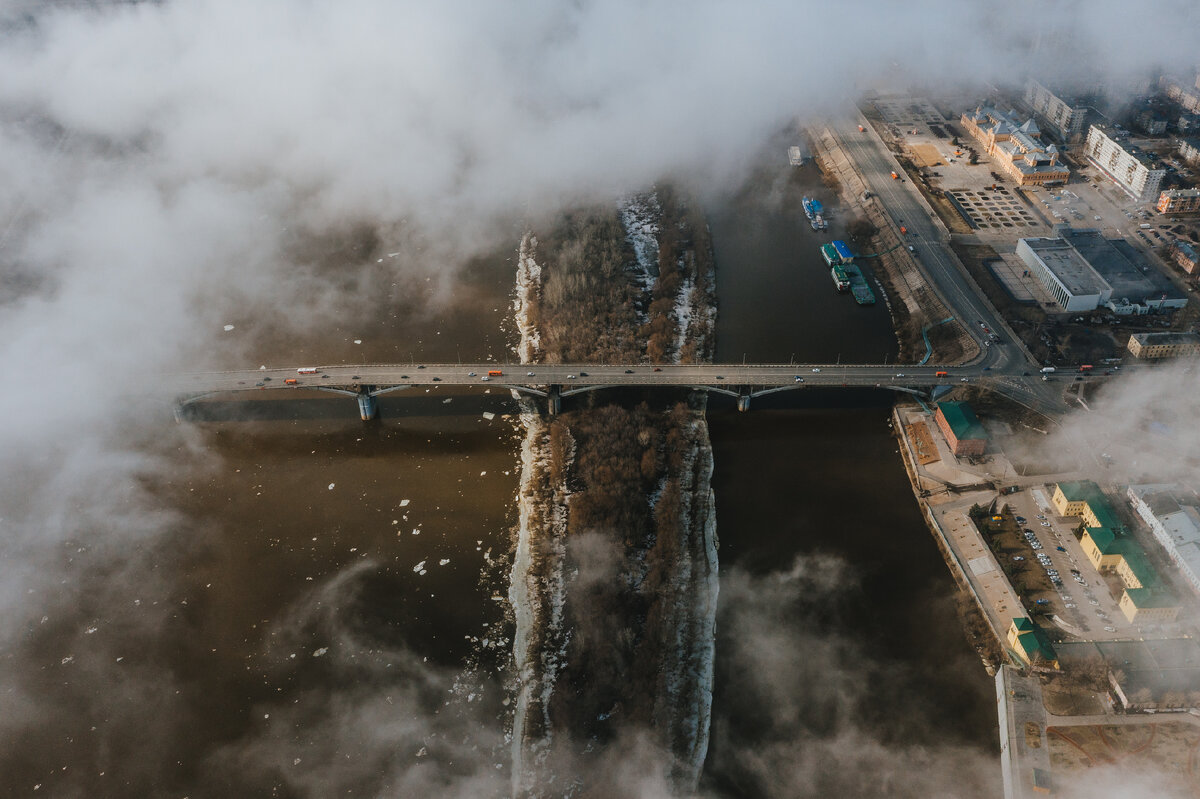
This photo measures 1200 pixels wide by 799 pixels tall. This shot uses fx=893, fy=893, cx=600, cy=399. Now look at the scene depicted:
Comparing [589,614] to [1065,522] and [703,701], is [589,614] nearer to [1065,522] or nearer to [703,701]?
[703,701]

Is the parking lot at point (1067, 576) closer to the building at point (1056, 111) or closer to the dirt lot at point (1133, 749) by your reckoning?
the dirt lot at point (1133, 749)

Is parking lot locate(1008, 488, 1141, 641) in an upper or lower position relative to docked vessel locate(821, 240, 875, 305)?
lower

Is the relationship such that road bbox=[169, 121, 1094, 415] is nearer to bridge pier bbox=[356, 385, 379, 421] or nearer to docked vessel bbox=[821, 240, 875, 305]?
bridge pier bbox=[356, 385, 379, 421]

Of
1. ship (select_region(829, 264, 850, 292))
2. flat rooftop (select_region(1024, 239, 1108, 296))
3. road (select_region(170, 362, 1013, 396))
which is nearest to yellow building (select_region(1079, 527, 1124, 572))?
road (select_region(170, 362, 1013, 396))

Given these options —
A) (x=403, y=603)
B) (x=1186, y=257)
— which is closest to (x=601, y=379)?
(x=403, y=603)

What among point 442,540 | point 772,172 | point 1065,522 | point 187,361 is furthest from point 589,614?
point 772,172

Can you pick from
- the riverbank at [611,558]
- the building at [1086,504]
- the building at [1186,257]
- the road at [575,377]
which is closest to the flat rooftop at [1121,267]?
the building at [1186,257]
